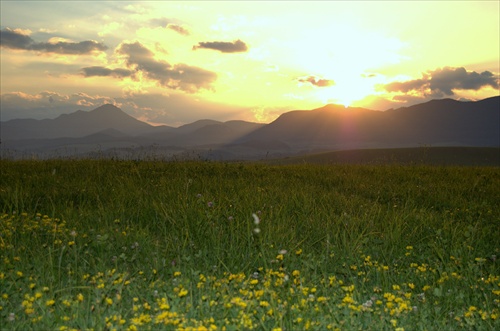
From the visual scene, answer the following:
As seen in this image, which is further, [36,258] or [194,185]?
[194,185]

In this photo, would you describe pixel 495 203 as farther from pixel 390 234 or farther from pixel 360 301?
pixel 360 301

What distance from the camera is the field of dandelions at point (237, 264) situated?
4.49m

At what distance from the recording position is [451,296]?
5.31 metres

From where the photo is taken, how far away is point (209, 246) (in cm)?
653

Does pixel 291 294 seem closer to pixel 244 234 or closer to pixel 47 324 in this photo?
pixel 244 234

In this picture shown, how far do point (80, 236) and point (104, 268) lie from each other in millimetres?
1265

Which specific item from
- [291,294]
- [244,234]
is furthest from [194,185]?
[291,294]

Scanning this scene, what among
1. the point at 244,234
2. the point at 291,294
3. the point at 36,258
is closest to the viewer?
the point at 291,294

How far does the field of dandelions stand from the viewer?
14.7 ft

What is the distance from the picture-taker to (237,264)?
602 cm

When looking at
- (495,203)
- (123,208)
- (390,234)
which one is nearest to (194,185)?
(123,208)

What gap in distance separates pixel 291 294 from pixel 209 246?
6.46 feet

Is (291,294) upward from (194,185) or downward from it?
downward

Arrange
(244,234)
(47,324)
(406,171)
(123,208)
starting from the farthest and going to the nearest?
1. (406,171)
2. (123,208)
3. (244,234)
4. (47,324)
